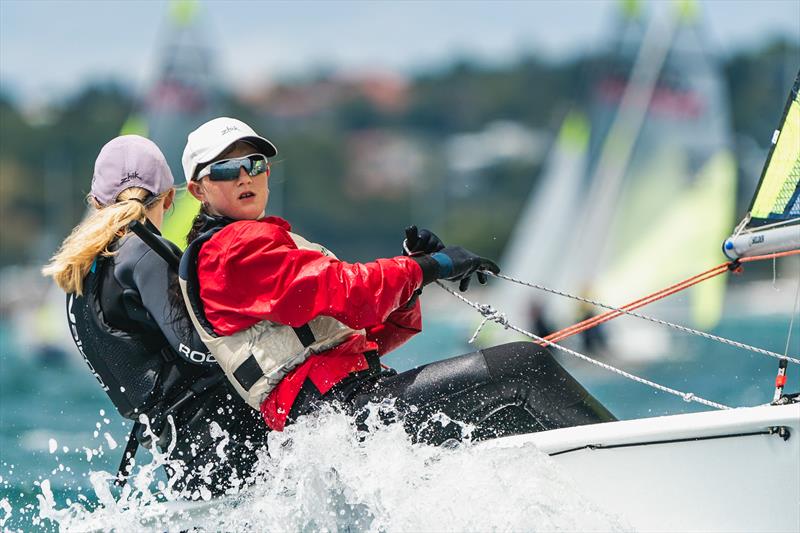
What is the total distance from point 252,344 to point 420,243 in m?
0.46

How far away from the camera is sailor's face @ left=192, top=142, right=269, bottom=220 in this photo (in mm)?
2639

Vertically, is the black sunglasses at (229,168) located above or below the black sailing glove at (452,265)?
above

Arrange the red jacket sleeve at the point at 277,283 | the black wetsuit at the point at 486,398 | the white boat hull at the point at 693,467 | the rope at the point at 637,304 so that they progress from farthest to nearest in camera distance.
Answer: the rope at the point at 637,304, the black wetsuit at the point at 486,398, the red jacket sleeve at the point at 277,283, the white boat hull at the point at 693,467

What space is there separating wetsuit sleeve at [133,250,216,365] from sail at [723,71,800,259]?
1301 mm

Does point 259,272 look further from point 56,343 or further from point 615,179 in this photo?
point 56,343

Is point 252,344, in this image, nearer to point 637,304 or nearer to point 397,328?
point 397,328

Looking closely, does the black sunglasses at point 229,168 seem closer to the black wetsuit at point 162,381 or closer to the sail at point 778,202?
the black wetsuit at point 162,381

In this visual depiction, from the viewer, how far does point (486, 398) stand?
8.58ft

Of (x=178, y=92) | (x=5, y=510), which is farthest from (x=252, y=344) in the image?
(x=178, y=92)

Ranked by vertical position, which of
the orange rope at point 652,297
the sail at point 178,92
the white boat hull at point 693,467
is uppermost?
the sail at point 178,92

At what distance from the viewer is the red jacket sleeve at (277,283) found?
97.7 inches

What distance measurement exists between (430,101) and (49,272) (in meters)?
53.3

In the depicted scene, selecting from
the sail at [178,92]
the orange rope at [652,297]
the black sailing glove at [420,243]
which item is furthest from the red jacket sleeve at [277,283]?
the sail at [178,92]

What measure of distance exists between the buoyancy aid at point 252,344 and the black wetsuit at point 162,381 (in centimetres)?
15
